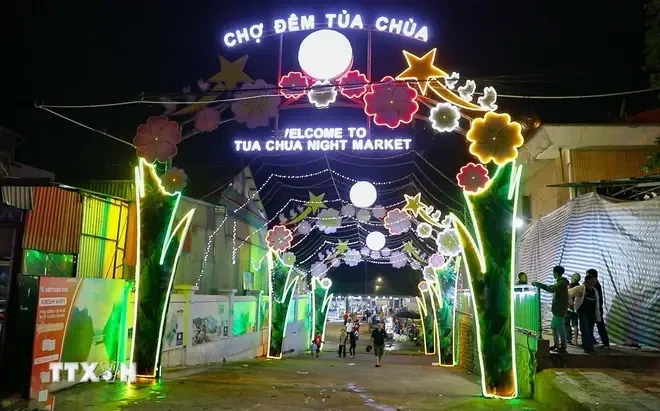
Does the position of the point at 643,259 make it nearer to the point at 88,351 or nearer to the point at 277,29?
the point at 277,29

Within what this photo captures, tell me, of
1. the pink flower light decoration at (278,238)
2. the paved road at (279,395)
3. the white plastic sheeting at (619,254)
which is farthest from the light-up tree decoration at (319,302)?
the paved road at (279,395)

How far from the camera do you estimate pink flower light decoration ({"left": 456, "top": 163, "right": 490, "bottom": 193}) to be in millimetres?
11375

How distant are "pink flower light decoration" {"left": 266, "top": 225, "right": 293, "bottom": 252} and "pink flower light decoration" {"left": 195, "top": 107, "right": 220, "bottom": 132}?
434 inches

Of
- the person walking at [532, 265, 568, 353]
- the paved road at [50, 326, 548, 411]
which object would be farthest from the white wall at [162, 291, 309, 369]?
the person walking at [532, 265, 568, 353]

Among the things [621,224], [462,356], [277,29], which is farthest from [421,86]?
[462,356]

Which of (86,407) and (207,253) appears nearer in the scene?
(86,407)

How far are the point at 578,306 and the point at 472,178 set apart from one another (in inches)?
129

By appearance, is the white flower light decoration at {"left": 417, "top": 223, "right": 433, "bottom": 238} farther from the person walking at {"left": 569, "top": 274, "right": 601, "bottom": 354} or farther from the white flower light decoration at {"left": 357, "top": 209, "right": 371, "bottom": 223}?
the person walking at {"left": 569, "top": 274, "right": 601, "bottom": 354}

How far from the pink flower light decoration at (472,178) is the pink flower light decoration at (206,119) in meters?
5.28

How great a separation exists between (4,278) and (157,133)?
13.6 ft

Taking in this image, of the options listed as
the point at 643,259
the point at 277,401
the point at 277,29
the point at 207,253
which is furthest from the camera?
the point at 207,253

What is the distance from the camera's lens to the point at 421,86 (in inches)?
451

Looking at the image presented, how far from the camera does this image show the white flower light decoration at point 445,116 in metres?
11.3

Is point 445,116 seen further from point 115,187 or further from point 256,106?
point 115,187
